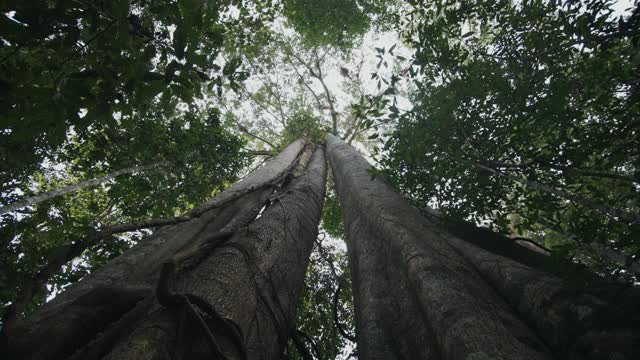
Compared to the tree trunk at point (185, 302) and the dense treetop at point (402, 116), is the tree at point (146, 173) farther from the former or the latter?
the tree trunk at point (185, 302)

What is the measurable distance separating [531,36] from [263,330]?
3.43 m

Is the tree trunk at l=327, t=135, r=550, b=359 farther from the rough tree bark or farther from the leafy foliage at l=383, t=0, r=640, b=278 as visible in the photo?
the leafy foliage at l=383, t=0, r=640, b=278

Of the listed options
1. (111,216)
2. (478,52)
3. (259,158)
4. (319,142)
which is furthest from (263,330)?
(259,158)

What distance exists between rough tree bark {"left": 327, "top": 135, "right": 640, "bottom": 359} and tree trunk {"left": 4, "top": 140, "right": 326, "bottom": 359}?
57cm

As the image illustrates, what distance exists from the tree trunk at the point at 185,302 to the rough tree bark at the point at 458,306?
1.87ft

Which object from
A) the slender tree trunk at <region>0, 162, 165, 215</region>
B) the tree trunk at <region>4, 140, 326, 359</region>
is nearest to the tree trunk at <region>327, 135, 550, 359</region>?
the tree trunk at <region>4, 140, 326, 359</region>

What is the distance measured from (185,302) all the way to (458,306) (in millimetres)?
1151

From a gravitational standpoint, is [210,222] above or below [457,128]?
below

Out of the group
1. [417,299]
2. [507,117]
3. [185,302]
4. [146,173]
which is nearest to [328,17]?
[146,173]

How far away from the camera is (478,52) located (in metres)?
3.37

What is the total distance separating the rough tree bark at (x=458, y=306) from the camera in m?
1.18

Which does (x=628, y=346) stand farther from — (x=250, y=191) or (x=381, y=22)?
(x=381, y=22)

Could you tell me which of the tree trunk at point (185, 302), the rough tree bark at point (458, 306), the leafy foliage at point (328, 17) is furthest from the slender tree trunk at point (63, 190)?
Answer: the leafy foliage at point (328, 17)

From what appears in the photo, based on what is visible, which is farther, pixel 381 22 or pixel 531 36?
pixel 381 22
